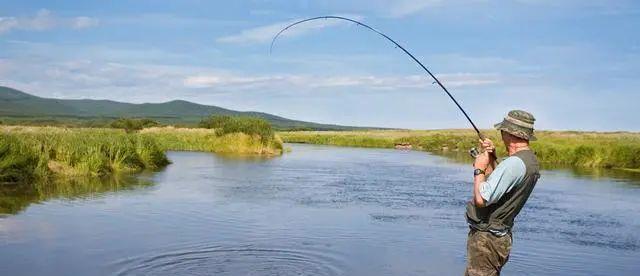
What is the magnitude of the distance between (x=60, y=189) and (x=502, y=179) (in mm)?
13281

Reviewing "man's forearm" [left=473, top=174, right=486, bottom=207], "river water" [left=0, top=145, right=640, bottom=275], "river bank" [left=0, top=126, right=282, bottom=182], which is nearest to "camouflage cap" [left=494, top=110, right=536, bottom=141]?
"man's forearm" [left=473, top=174, right=486, bottom=207]

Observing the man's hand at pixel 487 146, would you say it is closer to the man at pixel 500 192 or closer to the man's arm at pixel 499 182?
the man at pixel 500 192

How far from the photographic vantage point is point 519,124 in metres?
4.57

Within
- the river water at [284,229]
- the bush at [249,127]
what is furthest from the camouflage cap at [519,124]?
the bush at [249,127]

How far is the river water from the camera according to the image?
850cm

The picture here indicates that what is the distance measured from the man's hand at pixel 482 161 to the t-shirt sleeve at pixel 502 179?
5.5 inches

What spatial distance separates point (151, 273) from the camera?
784 centimetres

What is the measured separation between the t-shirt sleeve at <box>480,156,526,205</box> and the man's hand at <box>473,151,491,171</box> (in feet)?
0.46

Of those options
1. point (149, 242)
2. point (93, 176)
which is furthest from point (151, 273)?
point (93, 176)

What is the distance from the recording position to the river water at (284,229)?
8.50 metres

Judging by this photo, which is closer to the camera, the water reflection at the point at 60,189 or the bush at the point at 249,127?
the water reflection at the point at 60,189

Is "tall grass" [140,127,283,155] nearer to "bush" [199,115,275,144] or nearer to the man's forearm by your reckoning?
"bush" [199,115,275,144]

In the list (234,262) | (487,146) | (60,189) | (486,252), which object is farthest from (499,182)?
(60,189)

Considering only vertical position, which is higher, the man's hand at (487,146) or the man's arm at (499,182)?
the man's hand at (487,146)
